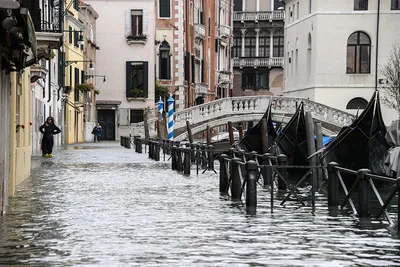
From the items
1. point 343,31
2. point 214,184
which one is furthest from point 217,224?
point 343,31

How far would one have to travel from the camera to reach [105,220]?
596 inches

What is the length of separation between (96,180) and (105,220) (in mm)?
9923

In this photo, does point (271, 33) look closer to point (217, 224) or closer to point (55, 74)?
point (55, 74)

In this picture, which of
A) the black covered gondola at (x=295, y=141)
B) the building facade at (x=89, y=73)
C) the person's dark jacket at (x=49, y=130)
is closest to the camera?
the black covered gondola at (x=295, y=141)

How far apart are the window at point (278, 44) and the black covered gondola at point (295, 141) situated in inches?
2699

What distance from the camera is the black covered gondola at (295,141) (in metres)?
29.8

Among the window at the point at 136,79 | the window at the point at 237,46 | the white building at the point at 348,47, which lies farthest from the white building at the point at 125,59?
the window at the point at 237,46

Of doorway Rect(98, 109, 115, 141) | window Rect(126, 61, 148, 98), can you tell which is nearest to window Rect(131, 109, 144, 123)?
window Rect(126, 61, 148, 98)

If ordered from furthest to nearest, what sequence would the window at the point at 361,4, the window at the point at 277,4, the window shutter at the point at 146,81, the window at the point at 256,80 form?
the window at the point at 277,4 → the window at the point at 256,80 → the window shutter at the point at 146,81 → the window at the point at 361,4

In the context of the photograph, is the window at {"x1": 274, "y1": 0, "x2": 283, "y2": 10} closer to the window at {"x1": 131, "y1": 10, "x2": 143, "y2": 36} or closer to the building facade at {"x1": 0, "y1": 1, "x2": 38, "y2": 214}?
the window at {"x1": 131, "y1": 10, "x2": 143, "y2": 36}

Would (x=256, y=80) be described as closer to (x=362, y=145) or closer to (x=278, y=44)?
(x=278, y=44)

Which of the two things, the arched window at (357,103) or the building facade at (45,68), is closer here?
the building facade at (45,68)

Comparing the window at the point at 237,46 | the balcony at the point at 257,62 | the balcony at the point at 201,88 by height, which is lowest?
the balcony at the point at 201,88

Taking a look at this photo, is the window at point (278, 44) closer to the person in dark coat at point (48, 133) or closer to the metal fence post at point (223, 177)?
the person in dark coat at point (48, 133)
